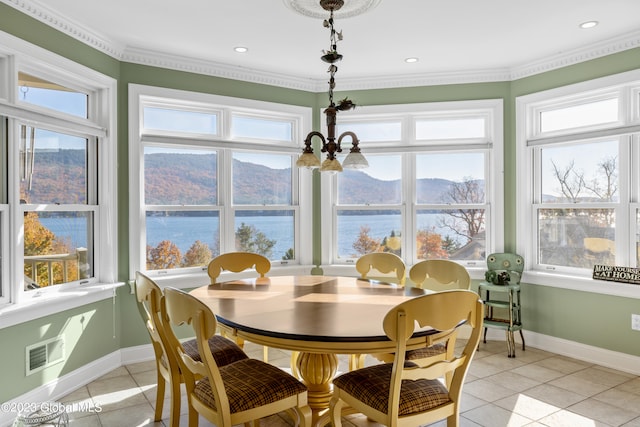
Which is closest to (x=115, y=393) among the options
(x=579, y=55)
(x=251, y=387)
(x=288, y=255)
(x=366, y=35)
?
(x=251, y=387)

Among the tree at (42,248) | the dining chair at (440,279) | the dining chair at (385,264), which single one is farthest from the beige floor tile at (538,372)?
the tree at (42,248)

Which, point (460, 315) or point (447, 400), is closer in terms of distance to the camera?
point (460, 315)

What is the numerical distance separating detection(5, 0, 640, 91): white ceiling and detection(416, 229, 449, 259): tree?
1.57 metres

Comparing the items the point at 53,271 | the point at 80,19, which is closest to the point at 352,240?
the point at 53,271

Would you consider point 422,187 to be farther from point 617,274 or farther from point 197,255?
point 197,255

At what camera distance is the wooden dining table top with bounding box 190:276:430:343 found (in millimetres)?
1965

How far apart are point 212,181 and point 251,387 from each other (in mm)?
2630

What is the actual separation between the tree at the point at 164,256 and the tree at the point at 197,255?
75 millimetres

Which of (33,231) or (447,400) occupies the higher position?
(33,231)

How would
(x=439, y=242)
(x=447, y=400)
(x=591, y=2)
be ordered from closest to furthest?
1. (x=447, y=400)
2. (x=591, y=2)
3. (x=439, y=242)

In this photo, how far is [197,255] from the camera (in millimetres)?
4223

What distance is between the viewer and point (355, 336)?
1.89m

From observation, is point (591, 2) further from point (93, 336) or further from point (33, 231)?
point (93, 336)

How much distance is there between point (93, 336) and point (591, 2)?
14.1 feet
